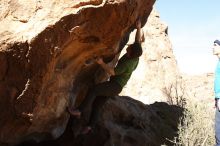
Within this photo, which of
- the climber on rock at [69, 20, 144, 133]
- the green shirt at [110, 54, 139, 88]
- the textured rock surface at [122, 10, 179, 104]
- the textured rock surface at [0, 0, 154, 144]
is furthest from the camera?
the textured rock surface at [122, 10, 179, 104]

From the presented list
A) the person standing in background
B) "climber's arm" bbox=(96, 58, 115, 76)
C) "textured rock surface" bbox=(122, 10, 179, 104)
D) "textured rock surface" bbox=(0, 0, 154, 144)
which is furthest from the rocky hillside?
"textured rock surface" bbox=(122, 10, 179, 104)

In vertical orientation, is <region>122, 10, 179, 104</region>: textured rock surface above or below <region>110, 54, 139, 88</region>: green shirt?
below

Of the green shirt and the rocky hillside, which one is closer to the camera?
the rocky hillside

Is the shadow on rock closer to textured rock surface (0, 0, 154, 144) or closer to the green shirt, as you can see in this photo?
the green shirt

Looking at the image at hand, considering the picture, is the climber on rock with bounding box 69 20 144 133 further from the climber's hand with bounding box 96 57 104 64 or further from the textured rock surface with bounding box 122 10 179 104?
the textured rock surface with bounding box 122 10 179 104

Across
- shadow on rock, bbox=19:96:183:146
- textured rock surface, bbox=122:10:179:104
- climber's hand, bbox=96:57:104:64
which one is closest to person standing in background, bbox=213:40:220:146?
climber's hand, bbox=96:57:104:64

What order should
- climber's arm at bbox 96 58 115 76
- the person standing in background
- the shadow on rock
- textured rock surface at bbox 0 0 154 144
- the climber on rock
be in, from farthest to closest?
the shadow on rock → the climber on rock → climber's arm at bbox 96 58 115 76 → the person standing in background → textured rock surface at bbox 0 0 154 144

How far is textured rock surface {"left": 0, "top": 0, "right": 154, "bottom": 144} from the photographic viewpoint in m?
5.62

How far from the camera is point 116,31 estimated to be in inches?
263

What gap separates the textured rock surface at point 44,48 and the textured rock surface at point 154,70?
7.12m

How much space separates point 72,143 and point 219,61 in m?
3.72

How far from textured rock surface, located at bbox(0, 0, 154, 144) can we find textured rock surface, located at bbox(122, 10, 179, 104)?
7120mm

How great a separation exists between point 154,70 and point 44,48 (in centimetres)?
923

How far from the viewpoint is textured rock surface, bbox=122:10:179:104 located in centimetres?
1389
